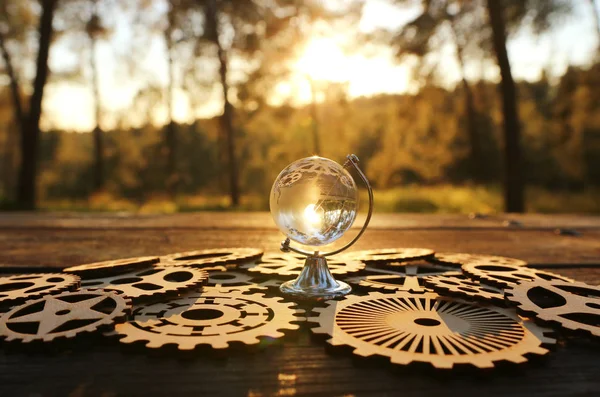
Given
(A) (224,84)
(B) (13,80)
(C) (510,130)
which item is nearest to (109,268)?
(C) (510,130)

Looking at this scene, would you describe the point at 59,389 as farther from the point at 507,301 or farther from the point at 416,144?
the point at 416,144

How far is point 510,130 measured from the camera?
24.2ft

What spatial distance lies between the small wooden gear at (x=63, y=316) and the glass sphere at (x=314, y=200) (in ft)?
1.62

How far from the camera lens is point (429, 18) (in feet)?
29.0

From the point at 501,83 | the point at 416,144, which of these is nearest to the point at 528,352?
the point at 501,83

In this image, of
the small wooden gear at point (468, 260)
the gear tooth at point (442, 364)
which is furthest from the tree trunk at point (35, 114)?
the gear tooth at point (442, 364)

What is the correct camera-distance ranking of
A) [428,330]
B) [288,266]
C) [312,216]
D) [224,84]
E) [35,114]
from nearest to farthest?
1. [428,330]
2. [312,216]
3. [288,266]
4. [35,114]
5. [224,84]

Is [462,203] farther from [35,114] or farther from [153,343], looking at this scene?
[153,343]

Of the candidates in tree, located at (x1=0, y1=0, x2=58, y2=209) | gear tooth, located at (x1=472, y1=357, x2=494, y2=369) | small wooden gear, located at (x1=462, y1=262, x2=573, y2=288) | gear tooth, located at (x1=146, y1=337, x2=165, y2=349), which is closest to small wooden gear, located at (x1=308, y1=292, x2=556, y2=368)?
gear tooth, located at (x1=472, y1=357, x2=494, y2=369)

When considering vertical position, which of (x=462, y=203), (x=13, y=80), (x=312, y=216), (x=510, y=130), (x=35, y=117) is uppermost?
(x=13, y=80)

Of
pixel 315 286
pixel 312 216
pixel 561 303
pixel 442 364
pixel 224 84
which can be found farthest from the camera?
pixel 224 84

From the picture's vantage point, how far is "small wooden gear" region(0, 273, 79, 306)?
1140 millimetres

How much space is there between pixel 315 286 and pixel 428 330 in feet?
1.19

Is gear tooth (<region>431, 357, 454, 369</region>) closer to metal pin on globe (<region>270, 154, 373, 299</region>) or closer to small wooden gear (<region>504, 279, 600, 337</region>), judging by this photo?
small wooden gear (<region>504, 279, 600, 337</region>)
